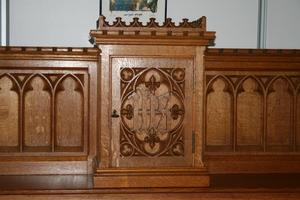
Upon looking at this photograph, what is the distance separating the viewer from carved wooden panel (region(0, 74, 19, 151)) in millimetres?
1353

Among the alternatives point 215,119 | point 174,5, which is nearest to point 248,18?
point 174,5

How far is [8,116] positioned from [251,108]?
0.80 m

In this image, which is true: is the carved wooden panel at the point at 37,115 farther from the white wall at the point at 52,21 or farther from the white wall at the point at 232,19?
the white wall at the point at 232,19

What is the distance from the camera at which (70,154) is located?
1.33 metres

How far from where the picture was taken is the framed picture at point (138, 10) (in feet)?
6.14

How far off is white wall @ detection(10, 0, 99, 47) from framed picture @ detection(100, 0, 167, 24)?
3.1 inches

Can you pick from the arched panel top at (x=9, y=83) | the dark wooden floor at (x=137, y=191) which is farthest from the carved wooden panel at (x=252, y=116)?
the arched panel top at (x=9, y=83)

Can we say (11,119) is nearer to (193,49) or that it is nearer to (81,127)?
(81,127)

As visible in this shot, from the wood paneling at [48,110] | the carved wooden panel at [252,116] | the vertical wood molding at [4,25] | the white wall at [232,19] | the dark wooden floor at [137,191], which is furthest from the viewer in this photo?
the white wall at [232,19]

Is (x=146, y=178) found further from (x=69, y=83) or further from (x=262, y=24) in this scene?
(x=262, y=24)

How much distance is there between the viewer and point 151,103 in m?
1.22

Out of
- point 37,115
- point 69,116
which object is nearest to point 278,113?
point 69,116

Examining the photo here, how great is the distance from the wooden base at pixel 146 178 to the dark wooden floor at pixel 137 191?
0.08 ft

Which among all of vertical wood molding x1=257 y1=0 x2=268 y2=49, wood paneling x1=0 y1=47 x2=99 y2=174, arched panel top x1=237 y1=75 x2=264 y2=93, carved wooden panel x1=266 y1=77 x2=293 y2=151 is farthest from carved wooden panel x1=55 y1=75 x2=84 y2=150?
vertical wood molding x1=257 y1=0 x2=268 y2=49
